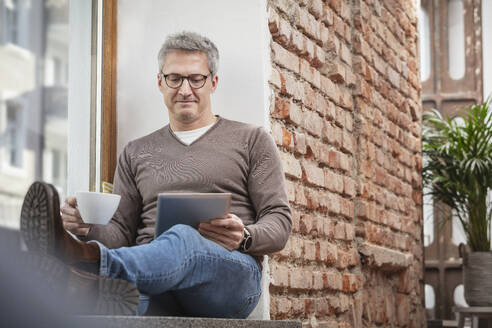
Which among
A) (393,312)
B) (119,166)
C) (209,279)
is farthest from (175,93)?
(393,312)

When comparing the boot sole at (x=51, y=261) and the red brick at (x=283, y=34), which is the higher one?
the red brick at (x=283, y=34)

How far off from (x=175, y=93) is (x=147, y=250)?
2.31ft

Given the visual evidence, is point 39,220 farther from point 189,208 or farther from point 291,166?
point 291,166

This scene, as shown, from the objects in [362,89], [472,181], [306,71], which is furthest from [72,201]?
[472,181]

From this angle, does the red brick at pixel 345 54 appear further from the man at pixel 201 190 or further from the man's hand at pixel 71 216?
the man's hand at pixel 71 216

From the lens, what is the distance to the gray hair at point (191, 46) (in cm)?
A: 207

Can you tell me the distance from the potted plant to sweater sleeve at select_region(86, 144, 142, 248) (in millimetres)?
2742

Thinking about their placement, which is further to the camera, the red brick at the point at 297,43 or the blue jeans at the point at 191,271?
the red brick at the point at 297,43

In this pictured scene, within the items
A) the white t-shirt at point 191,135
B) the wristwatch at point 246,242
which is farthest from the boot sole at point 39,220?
the white t-shirt at point 191,135

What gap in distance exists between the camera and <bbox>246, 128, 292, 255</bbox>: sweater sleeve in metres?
1.85

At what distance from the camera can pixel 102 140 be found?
2416 millimetres

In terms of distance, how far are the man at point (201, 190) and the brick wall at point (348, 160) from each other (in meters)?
0.34

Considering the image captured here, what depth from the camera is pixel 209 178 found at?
6.59 ft

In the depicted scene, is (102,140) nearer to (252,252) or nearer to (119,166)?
(119,166)
